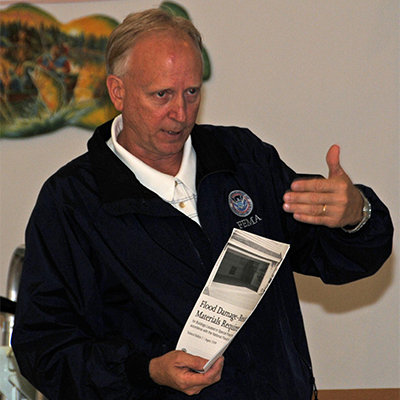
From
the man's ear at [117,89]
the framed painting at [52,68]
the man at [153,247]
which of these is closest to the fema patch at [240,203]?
the man at [153,247]

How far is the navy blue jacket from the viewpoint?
169 cm

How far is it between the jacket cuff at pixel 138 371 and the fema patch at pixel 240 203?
45 cm

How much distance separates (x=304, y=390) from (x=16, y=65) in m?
2.31

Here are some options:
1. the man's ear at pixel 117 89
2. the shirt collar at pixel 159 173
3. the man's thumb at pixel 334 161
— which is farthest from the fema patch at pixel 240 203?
the man's ear at pixel 117 89

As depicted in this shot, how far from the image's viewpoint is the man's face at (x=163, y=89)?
176 cm

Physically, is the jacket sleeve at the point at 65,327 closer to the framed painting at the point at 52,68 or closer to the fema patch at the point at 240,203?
the fema patch at the point at 240,203

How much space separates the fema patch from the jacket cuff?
1.47 feet

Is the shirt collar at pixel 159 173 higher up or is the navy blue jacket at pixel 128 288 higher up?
the shirt collar at pixel 159 173

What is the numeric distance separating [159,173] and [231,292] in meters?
0.41

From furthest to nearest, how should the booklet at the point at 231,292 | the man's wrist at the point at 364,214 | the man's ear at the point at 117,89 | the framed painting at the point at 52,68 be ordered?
Result: the framed painting at the point at 52,68 < the man's ear at the point at 117,89 < the man's wrist at the point at 364,214 < the booklet at the point at 231,292

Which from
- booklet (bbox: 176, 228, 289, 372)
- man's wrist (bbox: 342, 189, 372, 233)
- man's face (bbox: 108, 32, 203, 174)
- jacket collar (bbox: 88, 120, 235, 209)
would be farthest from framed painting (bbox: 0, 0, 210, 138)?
booklet (bbox: 176, 228, 289, 372)

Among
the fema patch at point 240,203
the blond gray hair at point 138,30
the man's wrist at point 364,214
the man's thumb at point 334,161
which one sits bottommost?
the fema patch at point 240,203

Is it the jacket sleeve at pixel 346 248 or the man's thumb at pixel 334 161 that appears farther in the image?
the jacket sleeve at pixel 346 248

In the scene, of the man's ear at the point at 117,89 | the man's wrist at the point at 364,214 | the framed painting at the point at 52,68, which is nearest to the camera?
the man's wrist at the point at 364,214
